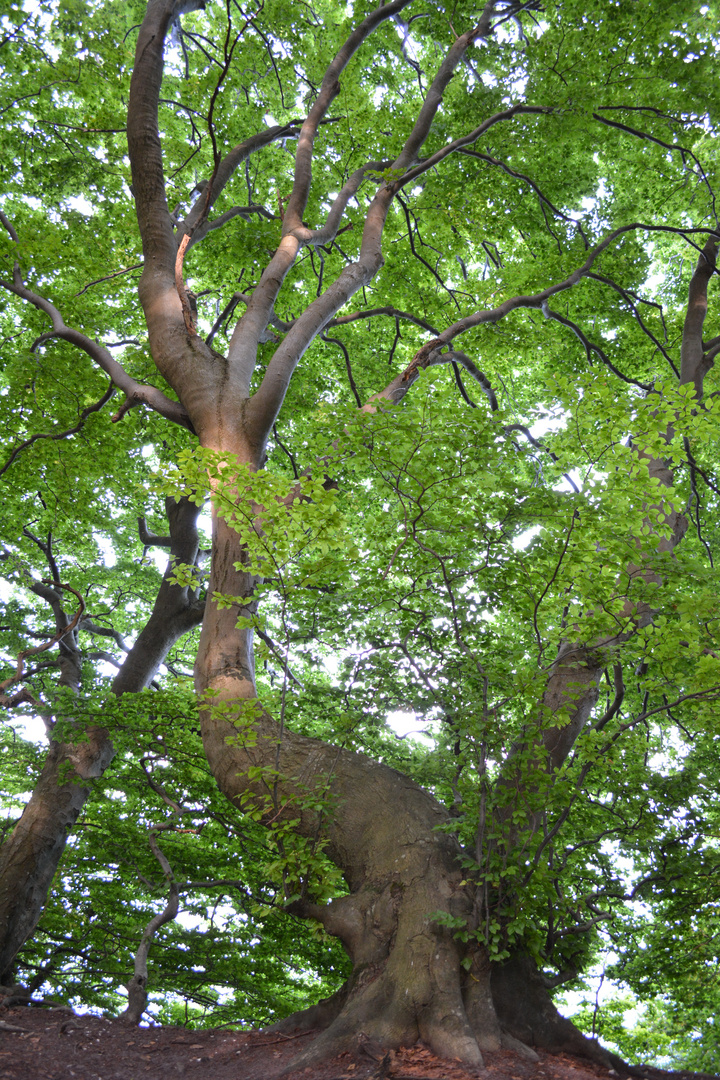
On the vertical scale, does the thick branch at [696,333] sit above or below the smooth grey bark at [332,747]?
above

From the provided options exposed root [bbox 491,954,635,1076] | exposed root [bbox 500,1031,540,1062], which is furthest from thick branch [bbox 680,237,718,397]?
exposed root [bbox 500,1031,540,1062]

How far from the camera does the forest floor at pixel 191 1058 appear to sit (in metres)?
3.08

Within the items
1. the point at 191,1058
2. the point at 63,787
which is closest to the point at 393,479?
the point at 191,1058

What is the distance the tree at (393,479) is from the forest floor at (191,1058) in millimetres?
183

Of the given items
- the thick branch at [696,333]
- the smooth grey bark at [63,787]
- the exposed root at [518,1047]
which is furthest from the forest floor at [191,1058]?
the thick branch at [696,333]

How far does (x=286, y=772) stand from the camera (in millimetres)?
4258

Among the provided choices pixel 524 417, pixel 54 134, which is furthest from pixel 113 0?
pixel 524 417

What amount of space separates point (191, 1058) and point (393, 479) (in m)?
3.63

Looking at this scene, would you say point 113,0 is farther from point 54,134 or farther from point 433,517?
point 433,517

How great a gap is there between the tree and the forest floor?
0.60 ft

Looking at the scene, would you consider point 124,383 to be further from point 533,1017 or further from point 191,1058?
point 533,1017

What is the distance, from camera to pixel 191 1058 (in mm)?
3682

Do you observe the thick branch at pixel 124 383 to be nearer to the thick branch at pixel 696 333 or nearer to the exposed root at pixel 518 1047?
the thick branch at pixel 696 333

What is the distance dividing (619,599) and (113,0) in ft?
33.5
